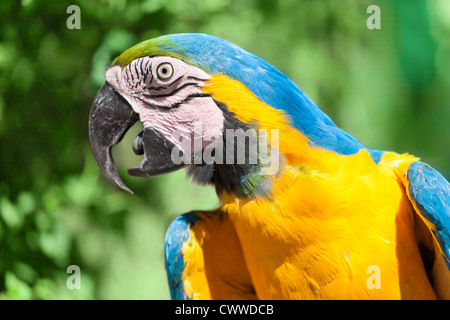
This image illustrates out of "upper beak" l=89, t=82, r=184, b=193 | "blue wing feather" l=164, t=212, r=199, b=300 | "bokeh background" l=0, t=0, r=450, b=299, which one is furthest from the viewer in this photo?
"bokeh background" l=0, t=0, r=450, b=299

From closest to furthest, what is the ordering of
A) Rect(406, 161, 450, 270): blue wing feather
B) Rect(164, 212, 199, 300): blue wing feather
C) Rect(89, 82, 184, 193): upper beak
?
Rect(406, 161, 450, 270): blue wing feather, Rect(89, 82, 184, 193): upper beak, Rect(164, 212, 199, 300): blue wing feather

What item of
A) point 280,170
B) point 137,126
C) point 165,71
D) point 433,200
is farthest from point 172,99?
point 137,126

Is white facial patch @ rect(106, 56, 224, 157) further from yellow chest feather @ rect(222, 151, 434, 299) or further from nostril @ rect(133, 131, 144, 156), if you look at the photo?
yellow chest feather @ rect(222, 151, 434, 299)

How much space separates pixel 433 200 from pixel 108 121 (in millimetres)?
867

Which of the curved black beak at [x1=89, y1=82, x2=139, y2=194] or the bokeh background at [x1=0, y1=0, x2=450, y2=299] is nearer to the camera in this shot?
the curved black beak at [x1=89, y1=82, x2=139, y2=194]

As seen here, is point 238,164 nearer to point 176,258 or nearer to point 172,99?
point 172,99

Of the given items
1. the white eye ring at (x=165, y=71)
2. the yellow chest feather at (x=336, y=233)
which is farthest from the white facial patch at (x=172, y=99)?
the yellow chest feather at (x=336, y=233)

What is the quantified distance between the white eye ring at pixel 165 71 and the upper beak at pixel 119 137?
137 millimetres

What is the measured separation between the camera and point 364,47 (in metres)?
2.09

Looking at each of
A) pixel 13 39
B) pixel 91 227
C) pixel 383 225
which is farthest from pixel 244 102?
pixel 13 39

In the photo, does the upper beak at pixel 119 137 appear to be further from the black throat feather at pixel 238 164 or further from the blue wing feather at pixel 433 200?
the blue wing feather at pixel 433 200

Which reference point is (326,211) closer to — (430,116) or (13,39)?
(430,116)

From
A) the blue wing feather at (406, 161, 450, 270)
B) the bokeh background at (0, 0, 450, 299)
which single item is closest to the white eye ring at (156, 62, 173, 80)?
the blue wing feather at (406, 161, 450, 270)

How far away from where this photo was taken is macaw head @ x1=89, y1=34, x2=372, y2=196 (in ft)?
3.71
